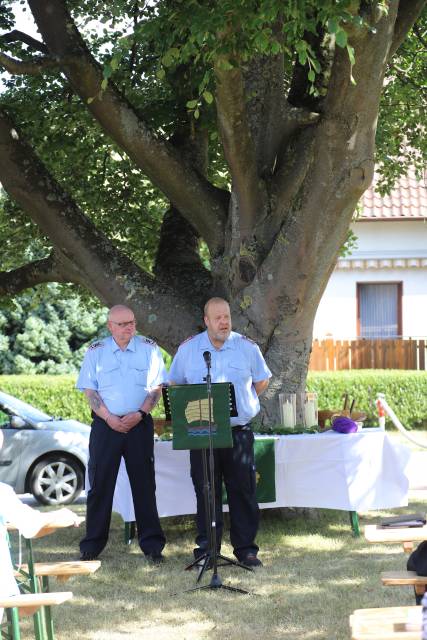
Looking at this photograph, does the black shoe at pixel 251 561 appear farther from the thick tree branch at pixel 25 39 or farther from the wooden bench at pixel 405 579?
the thick tree branch at pixel 25 39

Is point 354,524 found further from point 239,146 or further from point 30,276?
point 30,276

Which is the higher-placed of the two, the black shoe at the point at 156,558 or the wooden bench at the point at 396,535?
the wooden bench at the point at 396,535

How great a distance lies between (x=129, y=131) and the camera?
10.3 meters

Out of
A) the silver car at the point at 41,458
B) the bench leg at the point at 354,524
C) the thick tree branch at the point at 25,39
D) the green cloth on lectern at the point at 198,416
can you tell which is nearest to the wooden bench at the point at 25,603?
the green cloth on lectern at the point at 198,416

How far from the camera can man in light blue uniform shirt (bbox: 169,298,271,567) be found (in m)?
8.75

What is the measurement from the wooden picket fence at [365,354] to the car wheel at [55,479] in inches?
462

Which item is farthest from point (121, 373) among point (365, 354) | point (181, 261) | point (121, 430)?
point (365, 354)

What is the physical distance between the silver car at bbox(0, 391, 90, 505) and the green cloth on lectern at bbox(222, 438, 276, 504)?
4.12 metres

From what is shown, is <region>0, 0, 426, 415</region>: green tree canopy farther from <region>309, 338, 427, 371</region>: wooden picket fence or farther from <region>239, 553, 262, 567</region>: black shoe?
<region>309, 338, 427, 371</region>: wooden picket fence

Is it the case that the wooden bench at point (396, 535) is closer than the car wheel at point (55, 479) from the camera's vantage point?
Yes

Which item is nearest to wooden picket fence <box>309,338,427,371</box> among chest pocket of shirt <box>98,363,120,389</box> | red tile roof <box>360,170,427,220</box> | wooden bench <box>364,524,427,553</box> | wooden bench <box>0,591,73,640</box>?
red tile roof <box>360,170,427,220</box>

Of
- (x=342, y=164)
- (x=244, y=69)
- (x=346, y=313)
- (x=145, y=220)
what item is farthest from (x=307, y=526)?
(x=346, y=313)

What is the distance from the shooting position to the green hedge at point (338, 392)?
71.0 ft

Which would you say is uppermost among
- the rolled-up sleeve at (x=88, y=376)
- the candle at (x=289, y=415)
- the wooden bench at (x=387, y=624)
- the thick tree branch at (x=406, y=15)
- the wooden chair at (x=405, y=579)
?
the thick tree branch at (x=406, y=15)
